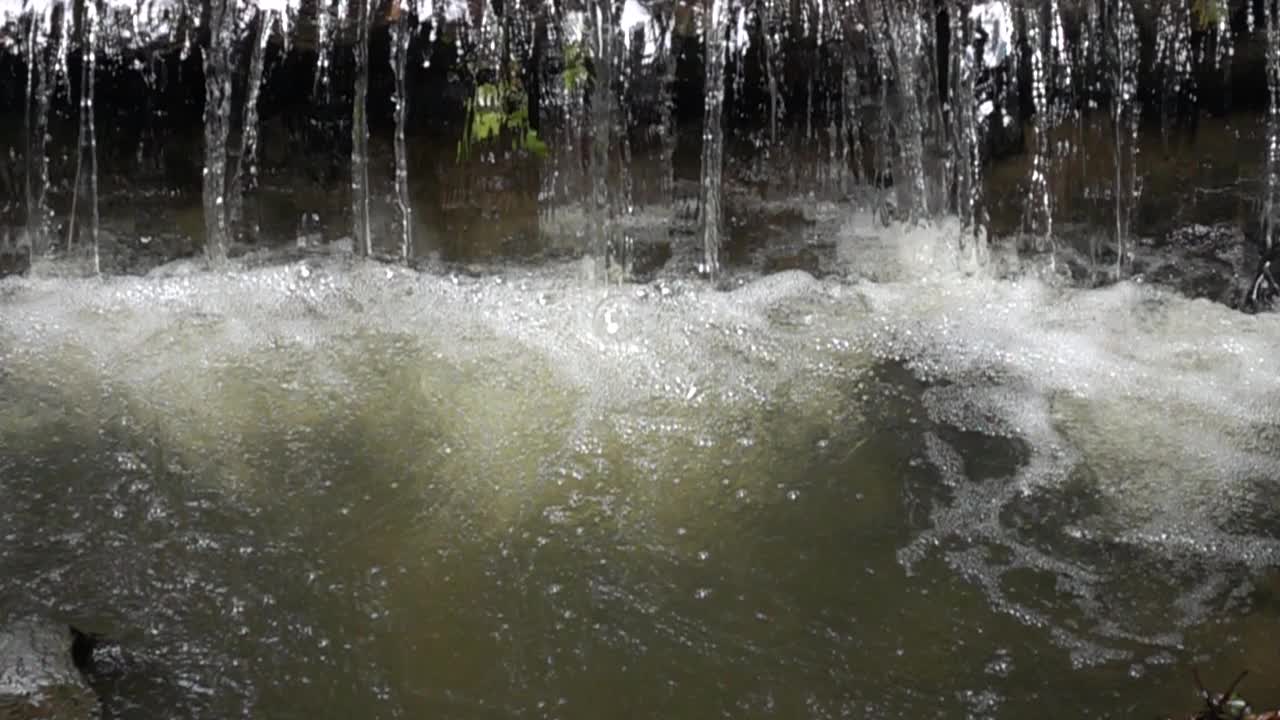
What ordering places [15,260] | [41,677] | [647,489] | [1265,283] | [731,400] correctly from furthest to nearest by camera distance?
[1265,283] → [15,260] → [731,400] → [647,489] → [41,677]

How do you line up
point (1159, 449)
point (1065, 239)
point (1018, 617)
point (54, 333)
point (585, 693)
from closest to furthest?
1. point (585, 693)
2. point (1018, 617)
3. point (1159, 449)
4. point (54, 333)
5. point (1065, 239)

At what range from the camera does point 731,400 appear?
14.7 feet

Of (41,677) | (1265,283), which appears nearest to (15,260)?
(41,677)

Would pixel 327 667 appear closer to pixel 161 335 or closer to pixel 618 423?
pixel 618 423

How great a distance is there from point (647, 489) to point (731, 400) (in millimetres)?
587

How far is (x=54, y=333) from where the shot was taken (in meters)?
4.84

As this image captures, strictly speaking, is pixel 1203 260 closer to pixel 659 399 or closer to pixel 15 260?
pixel 659 399

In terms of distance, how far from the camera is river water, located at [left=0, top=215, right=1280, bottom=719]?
3330 mm

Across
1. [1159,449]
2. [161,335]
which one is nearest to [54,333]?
[161,335]

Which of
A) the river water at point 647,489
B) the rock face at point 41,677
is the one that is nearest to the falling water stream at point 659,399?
the river water at point 647,489

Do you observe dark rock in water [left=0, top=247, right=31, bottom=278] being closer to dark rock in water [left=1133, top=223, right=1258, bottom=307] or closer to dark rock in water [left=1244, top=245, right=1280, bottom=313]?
dark rock in water [left=1133, top=223, right=1258, bottom=307]

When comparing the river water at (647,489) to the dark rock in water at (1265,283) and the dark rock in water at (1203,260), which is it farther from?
the dark rock in water at (1265,283)

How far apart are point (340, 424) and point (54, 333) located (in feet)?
4.20

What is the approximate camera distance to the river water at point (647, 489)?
3.33 meters
